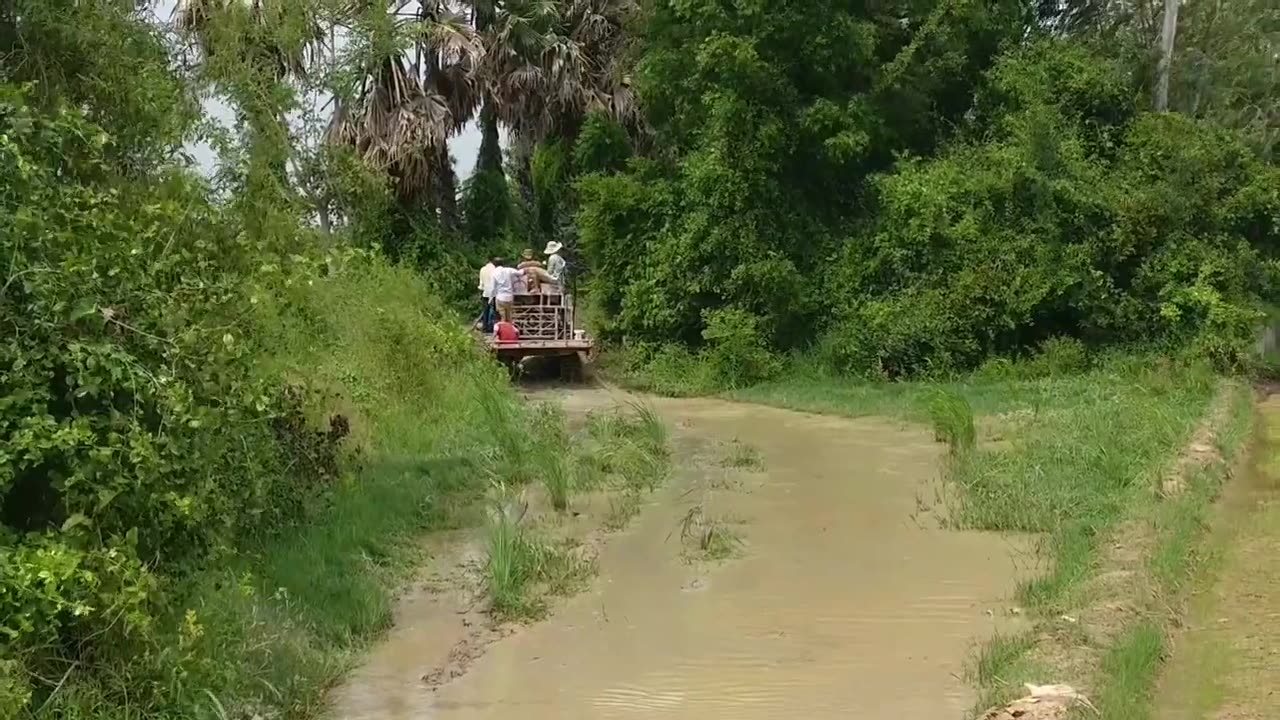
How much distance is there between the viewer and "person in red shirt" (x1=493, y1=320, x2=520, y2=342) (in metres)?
17.6

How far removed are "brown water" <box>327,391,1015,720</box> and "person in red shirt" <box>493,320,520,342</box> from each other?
7.83m

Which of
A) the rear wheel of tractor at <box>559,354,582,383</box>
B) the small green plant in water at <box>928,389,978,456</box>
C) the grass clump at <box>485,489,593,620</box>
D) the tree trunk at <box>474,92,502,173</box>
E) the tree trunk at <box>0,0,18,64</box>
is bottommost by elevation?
the grass clump at <box>485,489,593,620</box>

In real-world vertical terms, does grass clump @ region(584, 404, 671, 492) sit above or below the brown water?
above

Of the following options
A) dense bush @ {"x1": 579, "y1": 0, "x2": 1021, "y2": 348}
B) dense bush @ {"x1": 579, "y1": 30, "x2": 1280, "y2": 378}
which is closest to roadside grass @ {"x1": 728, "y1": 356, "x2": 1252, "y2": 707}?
dense bush @ {"x1": 579, "y1": 30, "x2": 1280, "y2": 378}

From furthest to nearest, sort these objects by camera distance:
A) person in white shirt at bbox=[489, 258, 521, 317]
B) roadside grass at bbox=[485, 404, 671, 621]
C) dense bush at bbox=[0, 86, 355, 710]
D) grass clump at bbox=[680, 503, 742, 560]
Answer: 1. person in white shirt at bbox=[489, 258, 521, 317]
2. grass clump at bbox=[680, 503, 742, 560]
3. roadside grass at bbox=[485, 404, 671, 621]
4. dense bush at bbox=[0, 86, 355, 710]

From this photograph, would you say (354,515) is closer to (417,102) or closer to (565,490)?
(565,490)

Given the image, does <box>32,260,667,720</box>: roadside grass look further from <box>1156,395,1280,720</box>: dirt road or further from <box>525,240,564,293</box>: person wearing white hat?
<box>1156,395,1280,720</box>: dirt road

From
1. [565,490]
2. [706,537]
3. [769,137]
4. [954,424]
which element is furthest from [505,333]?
→ [706,537]

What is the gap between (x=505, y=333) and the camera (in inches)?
695

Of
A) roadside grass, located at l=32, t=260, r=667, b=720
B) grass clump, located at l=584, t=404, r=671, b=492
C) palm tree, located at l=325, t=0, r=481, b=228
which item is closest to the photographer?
roadside grass, located at l=32, t=260, r=667, b=720

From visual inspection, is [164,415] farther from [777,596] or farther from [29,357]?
[777,596]

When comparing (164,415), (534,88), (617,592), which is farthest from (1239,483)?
(534,88)

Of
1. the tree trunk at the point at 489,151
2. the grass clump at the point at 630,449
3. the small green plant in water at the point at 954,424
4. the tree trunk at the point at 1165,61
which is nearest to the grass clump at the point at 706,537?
the grass clump at the point at 630,449

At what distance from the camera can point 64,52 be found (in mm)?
6559
